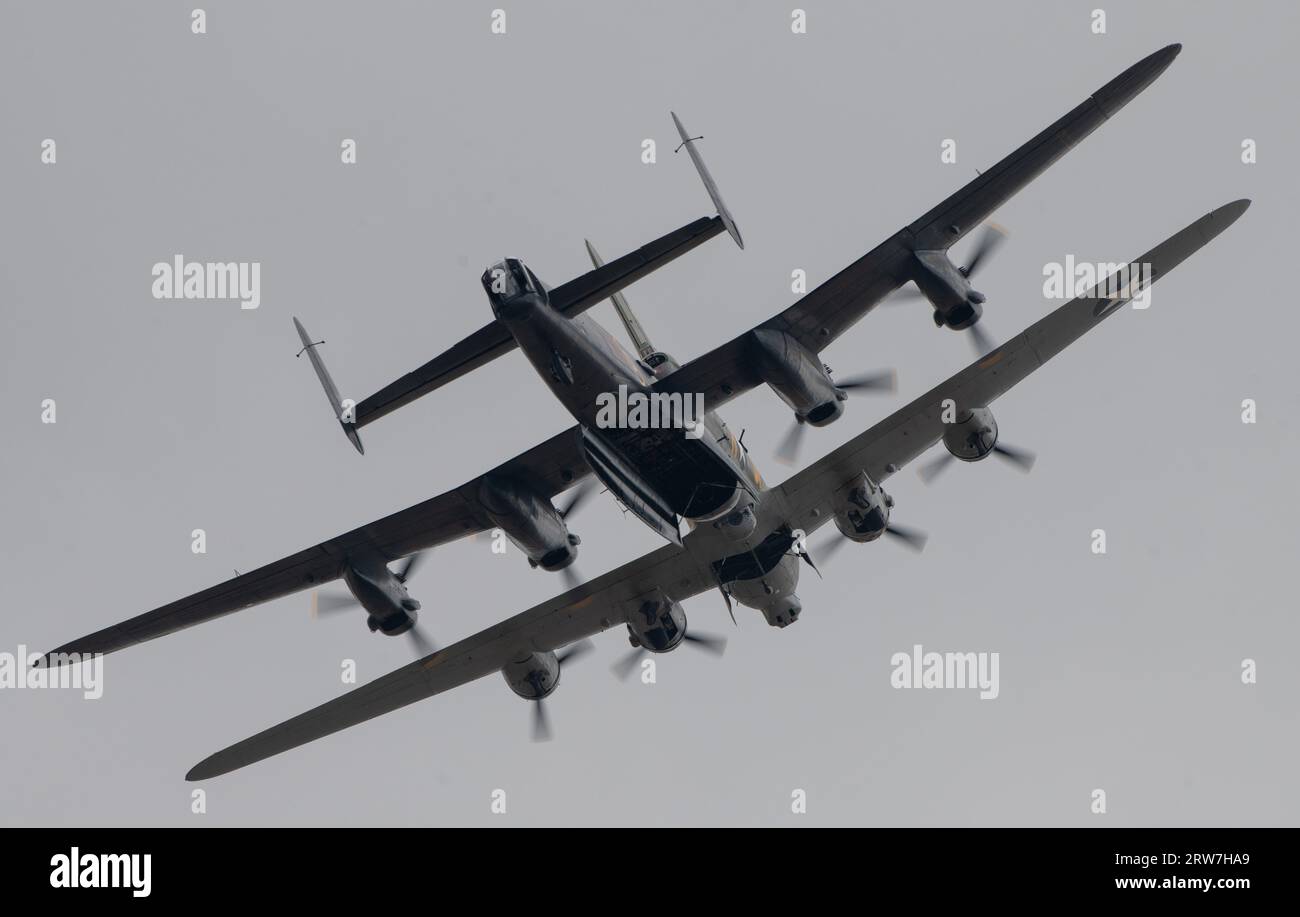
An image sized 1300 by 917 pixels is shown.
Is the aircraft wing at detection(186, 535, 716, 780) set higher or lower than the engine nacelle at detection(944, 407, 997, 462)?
lower

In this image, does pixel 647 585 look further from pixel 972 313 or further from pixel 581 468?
pixel 972 313

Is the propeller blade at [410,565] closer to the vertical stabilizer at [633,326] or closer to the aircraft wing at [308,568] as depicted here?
the aircraft wing at [308,568]

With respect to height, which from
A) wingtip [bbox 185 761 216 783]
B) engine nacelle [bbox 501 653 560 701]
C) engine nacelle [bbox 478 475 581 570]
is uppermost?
engine nacelle [bbox 478 475 581 570]

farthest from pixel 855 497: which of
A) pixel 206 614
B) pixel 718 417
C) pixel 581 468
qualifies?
pixel 206 614

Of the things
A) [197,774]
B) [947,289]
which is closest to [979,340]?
[947,289]

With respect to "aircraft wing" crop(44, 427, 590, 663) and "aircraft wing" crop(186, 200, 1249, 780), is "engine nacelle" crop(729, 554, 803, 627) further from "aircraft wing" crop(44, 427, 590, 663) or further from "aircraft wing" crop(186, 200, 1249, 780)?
"aircraft wing" crop(44, 427, 590, 663)

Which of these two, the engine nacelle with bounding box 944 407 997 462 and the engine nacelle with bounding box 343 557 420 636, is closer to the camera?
the engine nacelle with bounding box 944 407 997 462

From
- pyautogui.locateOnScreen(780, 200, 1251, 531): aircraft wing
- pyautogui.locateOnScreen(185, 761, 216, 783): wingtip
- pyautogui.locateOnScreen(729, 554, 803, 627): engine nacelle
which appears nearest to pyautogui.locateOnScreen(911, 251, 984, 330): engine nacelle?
pyautogui.locateOnScreen(780, 200, 1251, 531): aircraft wing

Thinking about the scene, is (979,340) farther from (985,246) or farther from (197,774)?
(197,774)

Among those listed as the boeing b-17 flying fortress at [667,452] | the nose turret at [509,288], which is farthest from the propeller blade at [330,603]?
the nose turret at [509,288]
